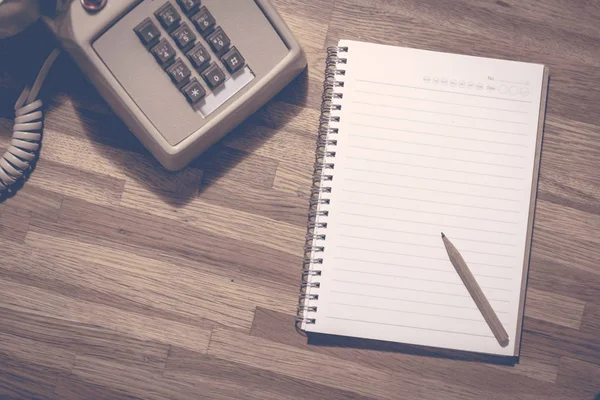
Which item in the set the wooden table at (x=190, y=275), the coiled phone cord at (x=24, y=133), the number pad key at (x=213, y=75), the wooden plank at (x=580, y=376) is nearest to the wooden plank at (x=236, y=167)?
the wooden table at (x=190, y=275)

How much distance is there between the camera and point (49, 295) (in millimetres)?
728

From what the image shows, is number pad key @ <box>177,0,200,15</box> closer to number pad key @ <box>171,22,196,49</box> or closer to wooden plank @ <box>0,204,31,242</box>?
number pad key @ <box>171,22,196,49</box>

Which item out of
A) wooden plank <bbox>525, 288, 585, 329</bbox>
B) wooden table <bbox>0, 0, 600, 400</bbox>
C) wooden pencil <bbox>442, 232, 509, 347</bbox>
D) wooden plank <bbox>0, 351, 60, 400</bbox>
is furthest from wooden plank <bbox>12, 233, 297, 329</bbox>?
wooden plank <bbox>525, 288, 585, 329</bbox>

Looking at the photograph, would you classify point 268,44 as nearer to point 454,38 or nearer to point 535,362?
point 454,38

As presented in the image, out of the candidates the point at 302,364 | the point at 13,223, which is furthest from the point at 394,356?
the point at 13,223

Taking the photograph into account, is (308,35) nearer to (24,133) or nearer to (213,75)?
(213,75)

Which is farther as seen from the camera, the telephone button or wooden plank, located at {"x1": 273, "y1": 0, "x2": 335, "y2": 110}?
wooden plank, located at {"x1": 273, "y1": 0, "x2": 335, "y2": 110}

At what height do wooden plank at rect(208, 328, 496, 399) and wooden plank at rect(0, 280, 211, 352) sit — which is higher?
wooden plank at rect(0, 280, 211, 352)

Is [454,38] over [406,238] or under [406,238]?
over

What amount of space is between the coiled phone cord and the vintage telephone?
0.24 feet

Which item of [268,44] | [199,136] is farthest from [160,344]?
[268,44]

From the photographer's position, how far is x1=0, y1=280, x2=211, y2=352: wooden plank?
726mm

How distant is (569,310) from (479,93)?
0.32 meters

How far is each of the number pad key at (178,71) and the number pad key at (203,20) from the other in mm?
48
